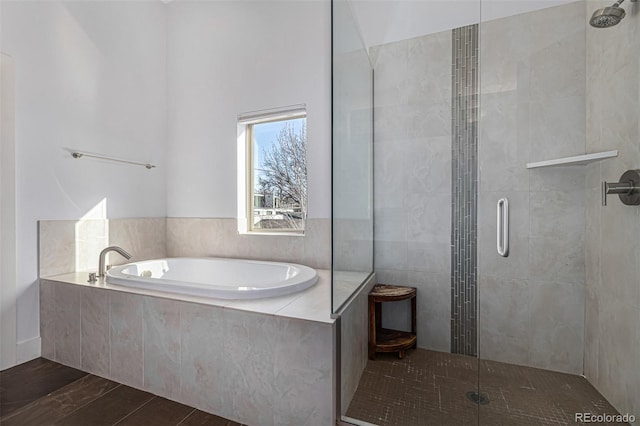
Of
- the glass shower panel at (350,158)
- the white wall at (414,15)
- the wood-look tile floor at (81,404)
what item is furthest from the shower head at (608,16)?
the wood-look tile floor at (81,404)

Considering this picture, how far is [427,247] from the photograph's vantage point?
6.48 ft

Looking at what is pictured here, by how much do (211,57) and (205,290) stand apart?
2386 mm

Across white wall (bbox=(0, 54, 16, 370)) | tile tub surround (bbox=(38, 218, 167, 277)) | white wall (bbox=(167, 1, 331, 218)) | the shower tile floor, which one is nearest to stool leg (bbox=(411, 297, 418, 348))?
the shower tile floor

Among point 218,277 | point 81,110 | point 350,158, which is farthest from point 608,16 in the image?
point 81,110

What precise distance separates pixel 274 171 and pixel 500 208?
1.88 metres

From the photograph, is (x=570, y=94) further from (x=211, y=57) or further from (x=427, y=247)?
(x=211, y=57)

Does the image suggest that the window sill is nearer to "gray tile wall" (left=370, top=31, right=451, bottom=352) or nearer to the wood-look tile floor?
"gray tile wall" (left=370, top=31, right=451, bottom=352)

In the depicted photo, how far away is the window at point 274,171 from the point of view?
280 centimetres

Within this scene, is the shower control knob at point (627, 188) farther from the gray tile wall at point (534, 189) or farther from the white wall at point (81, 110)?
the white wall at point (81, 110)

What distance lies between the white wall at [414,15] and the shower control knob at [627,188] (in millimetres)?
1111

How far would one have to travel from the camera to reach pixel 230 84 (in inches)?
118

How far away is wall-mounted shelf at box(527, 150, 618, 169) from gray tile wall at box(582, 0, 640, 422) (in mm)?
49

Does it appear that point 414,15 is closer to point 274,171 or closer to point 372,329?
point 274,171

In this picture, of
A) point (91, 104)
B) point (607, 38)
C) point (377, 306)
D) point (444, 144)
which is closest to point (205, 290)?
point (377, 306)
